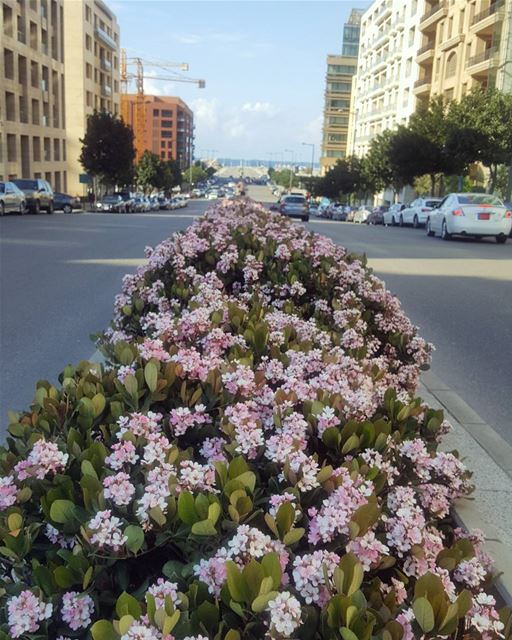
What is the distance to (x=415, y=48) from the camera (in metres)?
64.3

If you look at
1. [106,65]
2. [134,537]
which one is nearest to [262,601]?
[134,537]

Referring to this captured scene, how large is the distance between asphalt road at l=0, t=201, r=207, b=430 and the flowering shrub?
2626 millimetres

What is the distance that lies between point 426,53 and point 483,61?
586 inches

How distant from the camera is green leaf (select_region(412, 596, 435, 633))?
142 centimetres

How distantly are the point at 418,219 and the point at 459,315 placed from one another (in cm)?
2312

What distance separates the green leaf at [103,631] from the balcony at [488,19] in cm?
4793

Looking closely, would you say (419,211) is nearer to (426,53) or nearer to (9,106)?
(9,106)

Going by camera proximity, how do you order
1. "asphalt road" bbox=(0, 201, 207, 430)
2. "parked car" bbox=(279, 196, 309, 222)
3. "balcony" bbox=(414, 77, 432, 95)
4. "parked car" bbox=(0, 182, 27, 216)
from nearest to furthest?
"asphalt road" bbox=(0, 201, 207, 430), "parked car" bbox=(0, 182, 27, 216), "parked car" bbox=(279, 196, 309, 222), "balcony" bbox=(414, 77, 432, 95)

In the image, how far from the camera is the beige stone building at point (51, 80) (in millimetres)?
49250

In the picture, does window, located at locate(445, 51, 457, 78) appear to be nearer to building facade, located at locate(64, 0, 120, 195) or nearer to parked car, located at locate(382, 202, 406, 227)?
parked car, located at locate(382, 202, 406, 227)

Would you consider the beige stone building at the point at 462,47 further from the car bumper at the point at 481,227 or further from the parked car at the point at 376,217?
the car bumper at the point at 481,227

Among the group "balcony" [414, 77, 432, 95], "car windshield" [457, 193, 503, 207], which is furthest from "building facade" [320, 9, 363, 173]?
"car windshield" [457, 193, 503, 207]

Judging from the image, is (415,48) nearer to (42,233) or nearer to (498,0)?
(498,0)

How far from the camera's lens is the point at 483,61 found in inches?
1763
